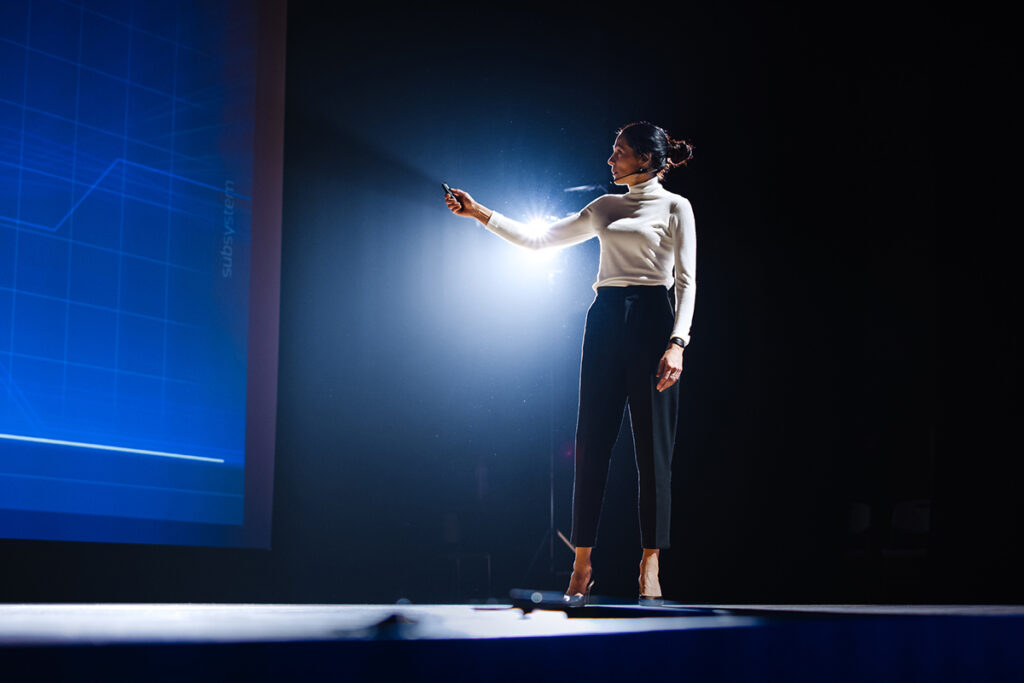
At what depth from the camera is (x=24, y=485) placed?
228 cm

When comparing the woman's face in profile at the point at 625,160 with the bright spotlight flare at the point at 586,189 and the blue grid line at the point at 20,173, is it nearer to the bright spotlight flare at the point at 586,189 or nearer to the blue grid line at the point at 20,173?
the bright spotlight flare at the point at 586,189

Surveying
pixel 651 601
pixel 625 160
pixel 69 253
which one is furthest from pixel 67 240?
pixel 651 601

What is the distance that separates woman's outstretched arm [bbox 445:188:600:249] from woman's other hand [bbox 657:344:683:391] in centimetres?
38

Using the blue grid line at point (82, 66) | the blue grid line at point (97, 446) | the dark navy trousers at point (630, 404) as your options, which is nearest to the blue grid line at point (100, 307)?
the blue grid line at point (97, 446)

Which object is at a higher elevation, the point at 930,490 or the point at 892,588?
the point at 930,490

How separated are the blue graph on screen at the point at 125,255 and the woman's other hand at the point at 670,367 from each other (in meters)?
1.44

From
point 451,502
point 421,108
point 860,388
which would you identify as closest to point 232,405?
point 451,502

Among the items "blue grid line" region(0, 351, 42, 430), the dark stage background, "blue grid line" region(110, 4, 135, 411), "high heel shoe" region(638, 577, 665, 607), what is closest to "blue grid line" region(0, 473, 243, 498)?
"blue grid line" region(0, 351, 42, 430)

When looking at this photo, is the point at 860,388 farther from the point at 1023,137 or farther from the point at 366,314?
the point at 366,314

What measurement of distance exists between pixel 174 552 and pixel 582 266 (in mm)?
1832

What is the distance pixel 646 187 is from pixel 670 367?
475 millimetres

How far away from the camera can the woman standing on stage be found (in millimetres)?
2180

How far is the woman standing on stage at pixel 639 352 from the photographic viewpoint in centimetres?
218

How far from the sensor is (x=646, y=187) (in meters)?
2.29
